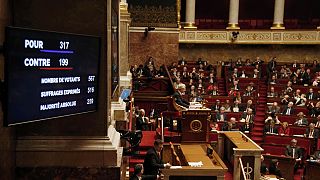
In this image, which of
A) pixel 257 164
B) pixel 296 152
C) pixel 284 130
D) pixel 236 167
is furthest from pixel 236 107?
pixel 236 167

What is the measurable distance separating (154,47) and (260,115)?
7.95 m

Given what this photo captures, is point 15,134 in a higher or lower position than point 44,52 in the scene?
lower

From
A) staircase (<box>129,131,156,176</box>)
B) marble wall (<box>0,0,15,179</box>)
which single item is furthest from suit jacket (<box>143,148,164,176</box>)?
marble wall (<box>0,0,15,179</box>)

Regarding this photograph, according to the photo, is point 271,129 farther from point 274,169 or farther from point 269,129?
point 274,169

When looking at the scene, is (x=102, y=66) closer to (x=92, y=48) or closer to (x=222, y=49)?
(x=92, y=48)

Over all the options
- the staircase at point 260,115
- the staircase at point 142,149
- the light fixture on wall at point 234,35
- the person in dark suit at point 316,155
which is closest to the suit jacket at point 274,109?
the staircase at point 260,115

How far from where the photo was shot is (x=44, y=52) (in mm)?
3527

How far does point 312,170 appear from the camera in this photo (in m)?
9.42

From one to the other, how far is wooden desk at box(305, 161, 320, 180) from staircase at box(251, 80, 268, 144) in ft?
10.6

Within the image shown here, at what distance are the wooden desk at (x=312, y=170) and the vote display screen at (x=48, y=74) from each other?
6660 mm

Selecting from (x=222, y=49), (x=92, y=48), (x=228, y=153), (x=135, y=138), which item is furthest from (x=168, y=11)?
(x=92, y=48)

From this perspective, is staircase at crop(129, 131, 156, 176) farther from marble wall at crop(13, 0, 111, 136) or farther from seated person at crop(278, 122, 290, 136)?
marble wall at crop(13, 0, 111, 136)

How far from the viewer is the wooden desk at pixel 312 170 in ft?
30.6

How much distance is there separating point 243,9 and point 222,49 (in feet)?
12.1
